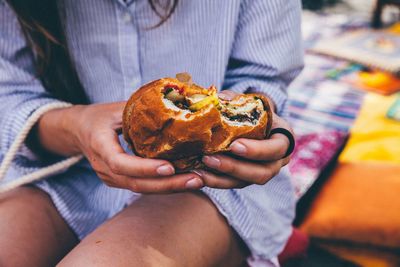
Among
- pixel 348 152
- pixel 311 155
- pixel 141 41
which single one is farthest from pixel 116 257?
pixel 348 152

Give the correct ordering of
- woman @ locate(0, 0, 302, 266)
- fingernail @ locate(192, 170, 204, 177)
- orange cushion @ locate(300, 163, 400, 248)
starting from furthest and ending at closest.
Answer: orange cushion @ locate(300, 163, 400, 248)
woman @ locate(0, 0, 302, 266)
fingernail @ locate(192, 170, 204, 177)

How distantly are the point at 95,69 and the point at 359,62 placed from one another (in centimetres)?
219

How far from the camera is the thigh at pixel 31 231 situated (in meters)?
1.07

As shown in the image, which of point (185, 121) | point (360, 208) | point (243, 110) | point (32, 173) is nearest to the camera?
point (185, 121)

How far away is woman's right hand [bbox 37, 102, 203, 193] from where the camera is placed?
82 cm

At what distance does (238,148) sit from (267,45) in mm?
571

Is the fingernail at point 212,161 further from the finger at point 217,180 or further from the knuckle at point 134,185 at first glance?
the knuckle at point 134,185

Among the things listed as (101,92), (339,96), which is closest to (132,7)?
(101,92)

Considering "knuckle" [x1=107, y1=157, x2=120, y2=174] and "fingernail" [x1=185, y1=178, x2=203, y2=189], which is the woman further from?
"fingernail" [x1=185, y1=178, x2=203, y2=189]

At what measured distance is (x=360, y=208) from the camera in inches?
65.2

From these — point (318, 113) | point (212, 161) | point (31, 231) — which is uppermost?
point (212, 161)

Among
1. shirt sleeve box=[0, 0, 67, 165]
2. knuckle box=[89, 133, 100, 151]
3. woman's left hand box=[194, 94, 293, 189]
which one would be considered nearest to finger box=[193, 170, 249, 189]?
woman's left hand box=[194, 94, 293, 189]

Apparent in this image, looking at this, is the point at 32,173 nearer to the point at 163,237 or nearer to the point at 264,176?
the point at 163,237

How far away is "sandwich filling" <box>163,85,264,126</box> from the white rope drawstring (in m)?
0.58
